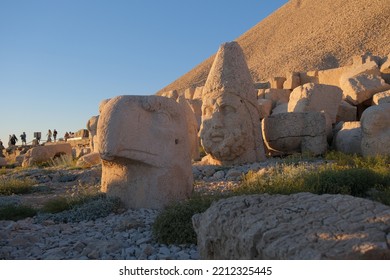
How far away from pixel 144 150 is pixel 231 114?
3789 mm

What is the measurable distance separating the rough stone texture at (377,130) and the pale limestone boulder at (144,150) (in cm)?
411

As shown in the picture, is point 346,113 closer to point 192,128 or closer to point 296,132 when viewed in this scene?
point 296,132

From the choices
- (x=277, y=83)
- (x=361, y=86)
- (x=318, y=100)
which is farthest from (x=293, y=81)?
(x=318, y=100)

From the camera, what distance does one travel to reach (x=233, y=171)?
24.5 ft

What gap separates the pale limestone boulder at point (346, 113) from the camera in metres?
11.6

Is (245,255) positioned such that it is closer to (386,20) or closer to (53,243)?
(53,243)

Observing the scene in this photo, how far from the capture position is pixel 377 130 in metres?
7.78

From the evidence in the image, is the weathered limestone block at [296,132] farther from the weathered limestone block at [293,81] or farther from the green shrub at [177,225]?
the weathered limestone block at [293,81]

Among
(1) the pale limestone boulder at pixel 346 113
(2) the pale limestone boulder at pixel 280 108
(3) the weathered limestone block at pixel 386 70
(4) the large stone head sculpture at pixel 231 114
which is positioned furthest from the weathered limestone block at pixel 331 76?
(4) the large stone head sculpture at pixel 231 114

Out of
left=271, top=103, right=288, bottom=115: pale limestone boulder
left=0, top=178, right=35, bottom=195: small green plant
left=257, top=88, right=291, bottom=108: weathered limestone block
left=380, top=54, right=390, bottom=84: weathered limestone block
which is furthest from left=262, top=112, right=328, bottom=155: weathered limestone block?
left=380, top=54, right=390, bottom=84: weathered limestone block

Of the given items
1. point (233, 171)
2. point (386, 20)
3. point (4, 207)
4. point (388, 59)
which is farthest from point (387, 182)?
point (386, 20)

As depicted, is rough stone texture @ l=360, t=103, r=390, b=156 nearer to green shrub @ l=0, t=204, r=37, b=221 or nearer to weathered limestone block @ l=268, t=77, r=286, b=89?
green shrub @ l=0, t=204, r=37, b=221

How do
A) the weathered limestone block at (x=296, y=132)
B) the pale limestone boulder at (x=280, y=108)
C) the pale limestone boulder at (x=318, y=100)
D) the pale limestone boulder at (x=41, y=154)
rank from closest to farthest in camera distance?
1. the weathered limestone block at (x=296, y=132)
2. the pale limestone boulder at (x=318, y=100)
3. the pale limestone boulder at (x=280, y=108)
4. the pale limestone boulder at (x=41, y=154)

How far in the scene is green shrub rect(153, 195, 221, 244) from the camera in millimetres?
3732
